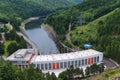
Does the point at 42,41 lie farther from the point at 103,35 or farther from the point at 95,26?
the point at 103,35

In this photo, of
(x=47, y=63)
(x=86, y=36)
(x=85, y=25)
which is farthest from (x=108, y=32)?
(x=47, y=63)

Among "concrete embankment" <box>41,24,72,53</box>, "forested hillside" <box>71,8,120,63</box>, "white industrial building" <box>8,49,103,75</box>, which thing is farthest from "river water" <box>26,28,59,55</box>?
"white industrial building" <box>8,49,103,75</box>

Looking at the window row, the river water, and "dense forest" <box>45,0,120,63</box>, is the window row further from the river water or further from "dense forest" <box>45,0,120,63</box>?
the river water

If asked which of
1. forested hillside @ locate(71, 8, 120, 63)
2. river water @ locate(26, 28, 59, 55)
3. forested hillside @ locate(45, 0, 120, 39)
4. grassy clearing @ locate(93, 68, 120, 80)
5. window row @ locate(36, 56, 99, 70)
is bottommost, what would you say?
grassy clearing @ locate(93, 68, 120, 80)

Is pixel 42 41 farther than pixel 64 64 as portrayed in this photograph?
Yes

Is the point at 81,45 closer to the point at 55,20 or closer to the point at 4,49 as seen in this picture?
the point at 4,49

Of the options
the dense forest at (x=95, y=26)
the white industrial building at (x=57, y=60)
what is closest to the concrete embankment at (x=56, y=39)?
the dense forest at (x=95, y=26)

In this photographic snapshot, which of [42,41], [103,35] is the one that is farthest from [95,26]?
[42,41]
